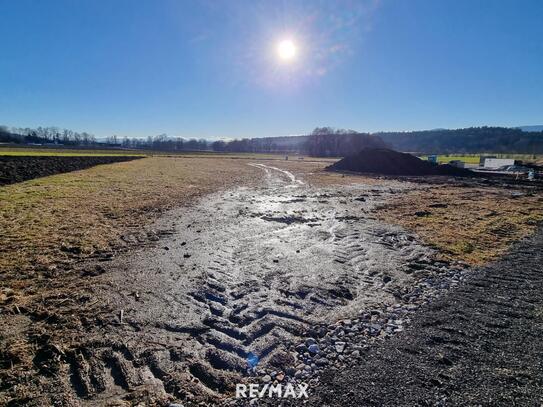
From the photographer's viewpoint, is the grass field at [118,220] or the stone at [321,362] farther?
the grass field at [118,220]

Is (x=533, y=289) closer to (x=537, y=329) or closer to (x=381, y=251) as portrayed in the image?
(x=537, y=329)

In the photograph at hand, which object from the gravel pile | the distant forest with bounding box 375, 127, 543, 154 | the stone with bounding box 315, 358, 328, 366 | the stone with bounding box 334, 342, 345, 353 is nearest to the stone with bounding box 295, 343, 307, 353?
the gravel pile

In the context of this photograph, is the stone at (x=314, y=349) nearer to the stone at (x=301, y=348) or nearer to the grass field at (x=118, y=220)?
the stone at (x=301, y=348)

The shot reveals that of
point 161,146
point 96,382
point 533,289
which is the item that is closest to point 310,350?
point 96,382

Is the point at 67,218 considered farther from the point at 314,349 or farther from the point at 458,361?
the point at 458,361

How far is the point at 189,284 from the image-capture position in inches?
271

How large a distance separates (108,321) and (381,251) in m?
7.91

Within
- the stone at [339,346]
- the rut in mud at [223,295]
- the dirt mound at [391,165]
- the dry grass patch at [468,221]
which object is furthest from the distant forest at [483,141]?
the stone at [339,346]

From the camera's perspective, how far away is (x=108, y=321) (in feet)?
16.8

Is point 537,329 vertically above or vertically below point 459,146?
below

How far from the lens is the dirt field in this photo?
403 cm

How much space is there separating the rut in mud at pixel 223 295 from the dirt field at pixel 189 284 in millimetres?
29

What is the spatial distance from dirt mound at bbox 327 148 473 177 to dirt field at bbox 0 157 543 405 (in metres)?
29.5

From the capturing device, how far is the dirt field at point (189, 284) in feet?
13.2
